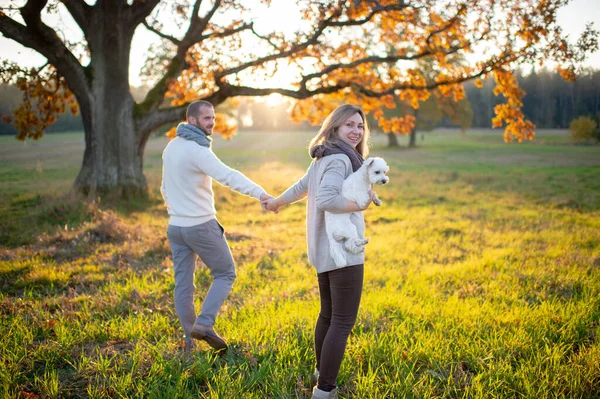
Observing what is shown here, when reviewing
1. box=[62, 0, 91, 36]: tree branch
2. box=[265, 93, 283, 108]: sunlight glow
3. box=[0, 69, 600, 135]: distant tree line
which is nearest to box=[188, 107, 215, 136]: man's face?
box=[265, 93, 283, 108]: sunlight glow

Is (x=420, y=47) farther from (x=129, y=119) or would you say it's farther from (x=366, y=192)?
(x=366, y=192)

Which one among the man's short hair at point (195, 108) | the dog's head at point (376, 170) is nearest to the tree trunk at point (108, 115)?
the man's short hair at point (195, 108)

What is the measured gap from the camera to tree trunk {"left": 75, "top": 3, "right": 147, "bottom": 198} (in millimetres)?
11055

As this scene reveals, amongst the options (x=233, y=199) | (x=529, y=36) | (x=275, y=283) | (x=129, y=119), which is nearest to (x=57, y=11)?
(x=129, y=119)

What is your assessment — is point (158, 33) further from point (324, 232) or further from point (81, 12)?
point (324, 232)

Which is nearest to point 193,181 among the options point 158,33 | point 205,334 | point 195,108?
point 195,108

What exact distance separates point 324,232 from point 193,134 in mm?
1514

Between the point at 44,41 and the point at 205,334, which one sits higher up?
the point at 44,41

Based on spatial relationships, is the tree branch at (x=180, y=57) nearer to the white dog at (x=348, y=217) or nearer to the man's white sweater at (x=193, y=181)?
the man's white sweater at (x=193, y=181)

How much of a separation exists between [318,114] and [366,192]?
1271 centimetres

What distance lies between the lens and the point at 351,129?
2.93 meters

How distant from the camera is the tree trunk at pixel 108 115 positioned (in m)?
11.1

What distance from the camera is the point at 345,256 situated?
2.73 m

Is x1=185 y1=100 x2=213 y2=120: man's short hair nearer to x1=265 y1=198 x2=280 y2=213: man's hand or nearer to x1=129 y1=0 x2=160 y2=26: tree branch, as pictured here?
x1=265 y1=198 x2=280 y2=213: man's hand
